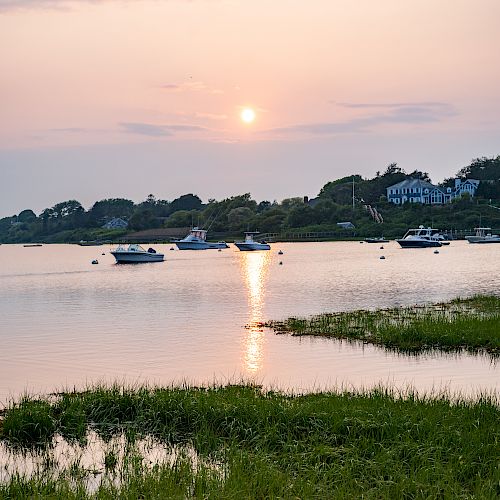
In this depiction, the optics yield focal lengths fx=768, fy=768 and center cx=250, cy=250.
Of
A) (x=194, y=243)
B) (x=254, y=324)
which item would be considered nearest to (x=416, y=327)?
(x=254, y=324)

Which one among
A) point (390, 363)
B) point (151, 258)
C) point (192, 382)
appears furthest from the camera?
point (151, 258)

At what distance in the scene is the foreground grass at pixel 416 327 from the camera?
29.0 metres

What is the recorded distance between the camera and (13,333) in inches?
1570

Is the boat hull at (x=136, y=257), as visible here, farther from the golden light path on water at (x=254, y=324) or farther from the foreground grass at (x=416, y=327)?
the foreground grass at (x=416, y=327)

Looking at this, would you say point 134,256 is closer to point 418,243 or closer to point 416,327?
point 418,243

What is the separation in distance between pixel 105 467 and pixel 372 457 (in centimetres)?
506

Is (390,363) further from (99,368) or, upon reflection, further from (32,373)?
(32,373)

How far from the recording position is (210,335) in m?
36.8

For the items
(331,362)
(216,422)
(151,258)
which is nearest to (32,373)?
(331,362)

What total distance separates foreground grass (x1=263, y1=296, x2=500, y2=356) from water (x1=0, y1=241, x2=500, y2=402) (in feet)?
5.12

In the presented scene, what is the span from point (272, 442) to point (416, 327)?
59.1ft

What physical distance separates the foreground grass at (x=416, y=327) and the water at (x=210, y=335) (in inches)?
61.4

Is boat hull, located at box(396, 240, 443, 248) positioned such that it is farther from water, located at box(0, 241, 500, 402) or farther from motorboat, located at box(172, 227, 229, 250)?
water, located at box(0, 241, 500, 402)

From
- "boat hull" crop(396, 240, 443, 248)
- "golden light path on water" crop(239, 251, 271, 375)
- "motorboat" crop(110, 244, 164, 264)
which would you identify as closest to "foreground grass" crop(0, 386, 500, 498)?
"golden light path on water" crop(239, 251, 271, 375)
